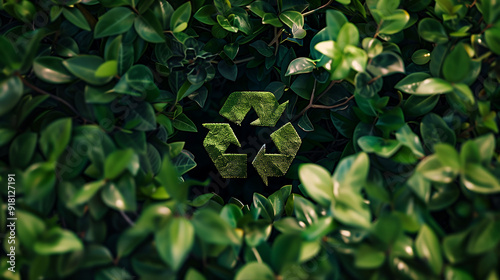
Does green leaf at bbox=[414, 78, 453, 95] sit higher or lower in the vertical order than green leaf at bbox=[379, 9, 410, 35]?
lower

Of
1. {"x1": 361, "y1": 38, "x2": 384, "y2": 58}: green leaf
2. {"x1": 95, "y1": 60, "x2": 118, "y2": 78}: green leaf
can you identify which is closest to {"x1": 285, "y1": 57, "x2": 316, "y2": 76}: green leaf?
{"x1": 361, "y1": 38, "x2": 384, "y2": 58}: green leaf

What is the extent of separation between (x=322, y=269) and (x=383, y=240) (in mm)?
94

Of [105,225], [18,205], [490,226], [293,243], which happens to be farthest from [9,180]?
[490,226]

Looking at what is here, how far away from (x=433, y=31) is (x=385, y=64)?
0.44 ft

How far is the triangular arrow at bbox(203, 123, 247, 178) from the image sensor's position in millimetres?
784

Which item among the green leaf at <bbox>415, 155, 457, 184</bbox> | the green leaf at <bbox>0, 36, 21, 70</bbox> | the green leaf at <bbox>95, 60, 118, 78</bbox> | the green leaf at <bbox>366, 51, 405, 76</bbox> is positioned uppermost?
the green leaf at <bbox>0, 36, 21, 70</bbox>

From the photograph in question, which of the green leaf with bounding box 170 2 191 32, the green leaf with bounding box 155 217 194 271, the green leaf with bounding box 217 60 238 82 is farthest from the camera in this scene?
the green leaf with bounding box 217 60 238 82

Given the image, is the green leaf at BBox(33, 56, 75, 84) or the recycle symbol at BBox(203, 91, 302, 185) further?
the recycle symbol at BBox(203, 91, 302, 185)

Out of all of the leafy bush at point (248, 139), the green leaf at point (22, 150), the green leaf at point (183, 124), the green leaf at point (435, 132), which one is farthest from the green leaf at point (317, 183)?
the green leaf at point (22, 150)

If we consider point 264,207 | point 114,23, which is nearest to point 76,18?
point 114,23

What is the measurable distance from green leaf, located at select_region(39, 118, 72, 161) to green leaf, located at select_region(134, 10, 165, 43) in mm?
214

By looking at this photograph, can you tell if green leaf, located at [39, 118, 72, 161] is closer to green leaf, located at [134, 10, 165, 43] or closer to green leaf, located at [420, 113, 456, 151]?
green leaf, located at [134, 10, 165, 43]

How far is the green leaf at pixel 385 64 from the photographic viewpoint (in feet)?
1.95

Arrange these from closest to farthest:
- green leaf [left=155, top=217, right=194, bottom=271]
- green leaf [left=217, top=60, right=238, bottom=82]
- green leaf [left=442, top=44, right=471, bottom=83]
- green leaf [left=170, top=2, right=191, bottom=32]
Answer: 1. green leaf [left=155, top=217, right=194, bottom=271]
2. green leaf [left=442, top=44, right=471, bottom=83]
3. green leaf [left=170, top=2, right=191, bottom=32]
4. green leaf [left=217, top=60, right=238, bottom=82]
